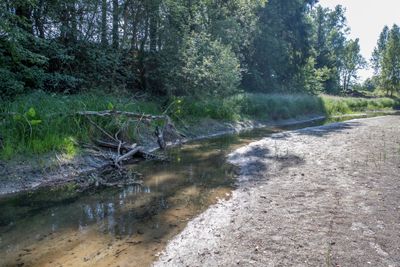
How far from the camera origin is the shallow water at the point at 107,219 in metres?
3.56

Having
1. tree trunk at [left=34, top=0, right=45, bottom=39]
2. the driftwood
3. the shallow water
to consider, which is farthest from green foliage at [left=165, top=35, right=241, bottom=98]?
the shallow water

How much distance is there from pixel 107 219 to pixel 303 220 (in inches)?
112

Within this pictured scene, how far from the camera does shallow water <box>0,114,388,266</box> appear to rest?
3.56 m

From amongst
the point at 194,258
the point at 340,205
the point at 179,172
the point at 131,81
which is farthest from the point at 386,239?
the point at 131,81

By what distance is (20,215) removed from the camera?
4746mm

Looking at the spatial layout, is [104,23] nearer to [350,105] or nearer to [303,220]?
[303,220]

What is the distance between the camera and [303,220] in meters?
4.15

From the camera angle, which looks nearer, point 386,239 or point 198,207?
point 386,239

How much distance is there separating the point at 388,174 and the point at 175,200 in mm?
4331

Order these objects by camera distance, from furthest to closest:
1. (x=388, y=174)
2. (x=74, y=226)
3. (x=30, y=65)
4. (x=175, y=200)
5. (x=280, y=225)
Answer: (x=30, y=65)
(x=388, y=174)
(x=175, y=200)
(x=74, y=226)
(x=280, y=225)

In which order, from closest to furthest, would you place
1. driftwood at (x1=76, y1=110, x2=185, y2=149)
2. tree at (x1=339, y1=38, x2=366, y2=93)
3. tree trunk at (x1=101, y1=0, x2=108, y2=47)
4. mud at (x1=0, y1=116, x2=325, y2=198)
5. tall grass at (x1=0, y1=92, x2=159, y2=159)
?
mud at (x1=0, y1=116, x2=325, y2=198) < tall grass at (x1=0, y1=92, x2=159, y2=159) < driftwood at (x1=76, y1=110, x2=185, y2=149) < tree trunk at (x1=101, y1=0, x2=108, y2=47) < tree at (x1=339, y1=38, x2=366, y2=93)

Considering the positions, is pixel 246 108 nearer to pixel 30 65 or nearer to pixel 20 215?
pixel 30 65

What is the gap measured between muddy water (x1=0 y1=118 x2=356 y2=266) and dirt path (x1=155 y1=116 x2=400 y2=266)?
0.34 metres

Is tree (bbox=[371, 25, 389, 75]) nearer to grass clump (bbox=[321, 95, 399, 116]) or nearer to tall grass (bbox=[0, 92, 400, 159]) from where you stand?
grass clump (bbox=[321, 95, 399, 116])
